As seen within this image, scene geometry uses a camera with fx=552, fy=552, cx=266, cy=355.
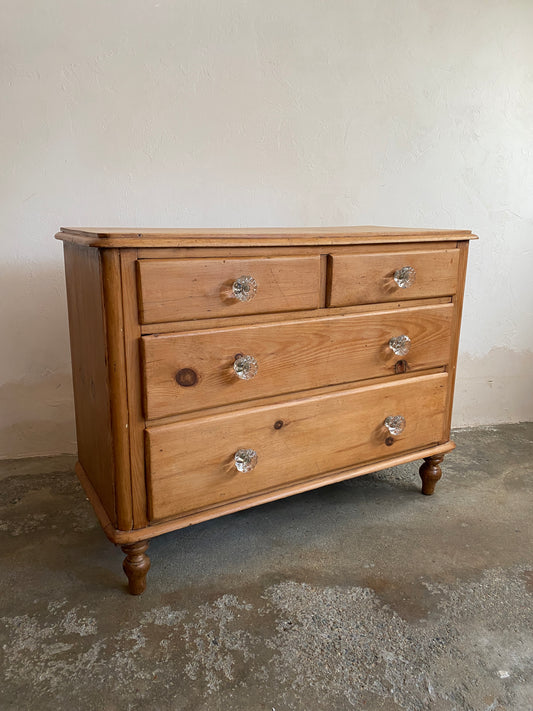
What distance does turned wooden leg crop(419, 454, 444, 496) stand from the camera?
1.90 metres

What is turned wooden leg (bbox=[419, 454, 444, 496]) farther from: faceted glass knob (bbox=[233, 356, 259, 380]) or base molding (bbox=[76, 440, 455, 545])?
faceted glass knob (bbox=[233, 356, 259, 380])

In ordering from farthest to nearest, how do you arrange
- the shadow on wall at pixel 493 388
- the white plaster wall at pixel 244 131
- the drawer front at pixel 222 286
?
the shadow on wall at pixel 493 388, the white plaster wall at pixel 244 131, the drawer front at pixel 222 286

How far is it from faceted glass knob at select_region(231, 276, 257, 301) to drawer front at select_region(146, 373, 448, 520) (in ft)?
1.01

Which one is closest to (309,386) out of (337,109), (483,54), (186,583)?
(186,583)

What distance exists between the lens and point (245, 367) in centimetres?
142

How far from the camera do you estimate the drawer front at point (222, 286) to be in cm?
126

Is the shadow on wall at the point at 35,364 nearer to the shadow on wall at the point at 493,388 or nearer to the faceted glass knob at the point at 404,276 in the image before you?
the faceted glass knob at the point at 404,276

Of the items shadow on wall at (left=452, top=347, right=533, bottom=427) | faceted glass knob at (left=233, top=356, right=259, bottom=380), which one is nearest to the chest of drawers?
faceted glass knob at (left=233, top=356, right=259, bottom=380)

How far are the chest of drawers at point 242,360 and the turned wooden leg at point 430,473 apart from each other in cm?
14

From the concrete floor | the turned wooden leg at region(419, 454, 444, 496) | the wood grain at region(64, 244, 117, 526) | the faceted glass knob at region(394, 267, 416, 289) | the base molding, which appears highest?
the faceted glass knob at region(394, 267, 416, 289)

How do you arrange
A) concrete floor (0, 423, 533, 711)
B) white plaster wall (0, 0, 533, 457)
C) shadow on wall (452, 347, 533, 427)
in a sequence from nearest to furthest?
concrete floor (0, 423, 533, 711) < white plaster wall (0, 0, 533, 457) < shadow on wall (452, 347, 533, 427)

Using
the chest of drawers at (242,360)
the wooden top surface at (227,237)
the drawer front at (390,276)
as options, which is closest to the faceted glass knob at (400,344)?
the chest of drawers at (242,360)

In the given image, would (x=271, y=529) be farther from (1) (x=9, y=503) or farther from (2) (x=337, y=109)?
(2) (x=337, y=109)

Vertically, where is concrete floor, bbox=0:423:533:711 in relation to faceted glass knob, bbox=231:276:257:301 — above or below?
below
